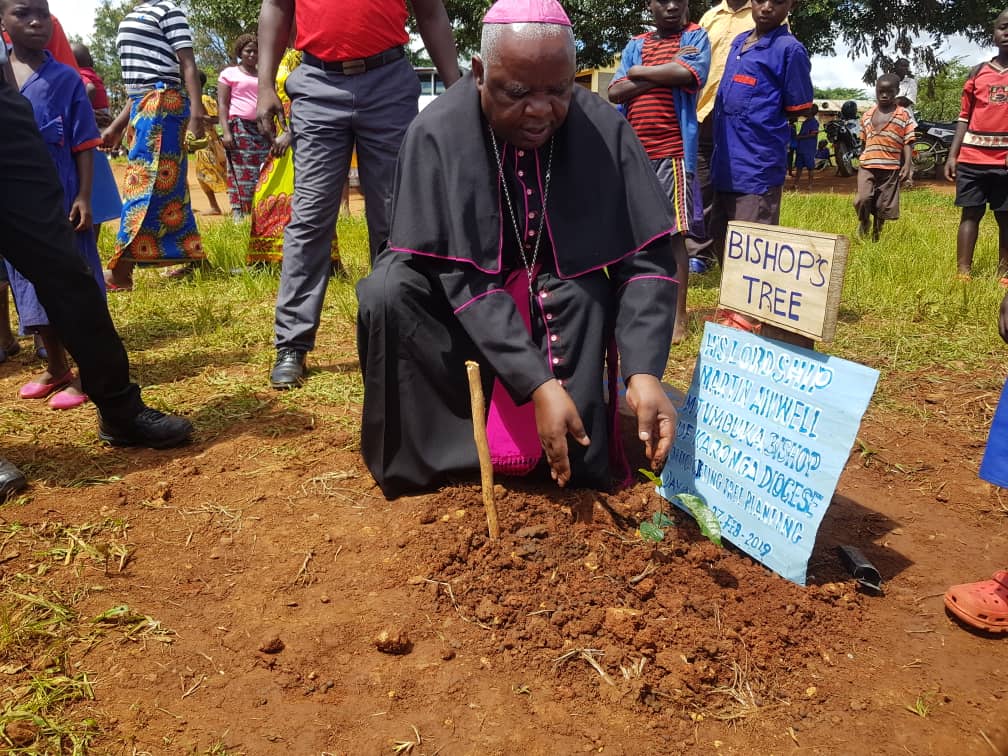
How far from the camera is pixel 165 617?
2.10 metres

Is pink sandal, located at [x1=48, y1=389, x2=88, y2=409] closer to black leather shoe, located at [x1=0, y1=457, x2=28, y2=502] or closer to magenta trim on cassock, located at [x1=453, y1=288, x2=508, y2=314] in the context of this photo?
black leather shoe, located at [x1=0, y1=457, x2=28, y2=502]

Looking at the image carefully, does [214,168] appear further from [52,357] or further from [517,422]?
[517,422]

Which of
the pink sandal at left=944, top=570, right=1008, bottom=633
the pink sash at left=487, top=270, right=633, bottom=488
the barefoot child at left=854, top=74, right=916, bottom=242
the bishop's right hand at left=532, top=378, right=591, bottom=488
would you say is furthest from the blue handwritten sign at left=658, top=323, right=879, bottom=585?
the barefoot child at left=854, top=74, right=916, bottom=242

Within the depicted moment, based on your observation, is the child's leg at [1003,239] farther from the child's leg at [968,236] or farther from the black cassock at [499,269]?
the black cassock at [499,269]

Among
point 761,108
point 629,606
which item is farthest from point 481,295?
point 761,108

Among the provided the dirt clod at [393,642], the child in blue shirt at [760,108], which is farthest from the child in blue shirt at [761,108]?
the dirt clod at [393,642]

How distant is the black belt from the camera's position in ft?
11.3

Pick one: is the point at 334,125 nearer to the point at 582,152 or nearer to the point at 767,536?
the point at 582,152

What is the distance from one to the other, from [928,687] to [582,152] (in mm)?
1700

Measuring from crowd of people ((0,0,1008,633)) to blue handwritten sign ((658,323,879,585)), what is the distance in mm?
223

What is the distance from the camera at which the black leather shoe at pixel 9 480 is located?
2.68m

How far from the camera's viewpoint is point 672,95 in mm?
4324

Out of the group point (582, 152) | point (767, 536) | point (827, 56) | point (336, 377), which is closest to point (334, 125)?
point (336, 377)

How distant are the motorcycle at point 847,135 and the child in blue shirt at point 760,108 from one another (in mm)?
14874
